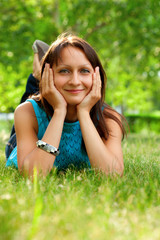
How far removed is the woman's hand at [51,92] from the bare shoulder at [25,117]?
0.23 metres

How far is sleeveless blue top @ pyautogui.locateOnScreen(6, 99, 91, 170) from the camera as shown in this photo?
2.85m

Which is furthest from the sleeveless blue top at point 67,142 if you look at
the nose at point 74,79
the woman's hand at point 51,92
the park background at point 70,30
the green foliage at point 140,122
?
the green foliage at point 140,122

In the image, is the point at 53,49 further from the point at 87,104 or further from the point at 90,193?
the point at 90,193

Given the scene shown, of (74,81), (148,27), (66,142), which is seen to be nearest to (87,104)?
(74,81)

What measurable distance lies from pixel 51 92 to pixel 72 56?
1.23 feet

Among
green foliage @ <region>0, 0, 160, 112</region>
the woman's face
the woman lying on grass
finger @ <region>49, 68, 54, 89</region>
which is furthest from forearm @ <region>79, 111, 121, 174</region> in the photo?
green foliage @ <region>0, 0, 160, 112</region>

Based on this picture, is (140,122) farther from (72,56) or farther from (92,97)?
(72,56)

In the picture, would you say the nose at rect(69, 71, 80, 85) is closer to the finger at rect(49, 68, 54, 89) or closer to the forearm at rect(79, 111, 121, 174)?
the finger at rect(49, 68, 54, 89)

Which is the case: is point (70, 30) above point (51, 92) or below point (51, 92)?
above

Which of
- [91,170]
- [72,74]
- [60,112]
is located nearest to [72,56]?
[72,74]

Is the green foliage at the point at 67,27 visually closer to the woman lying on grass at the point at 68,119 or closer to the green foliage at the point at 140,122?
the green foliage at the point at 140,122

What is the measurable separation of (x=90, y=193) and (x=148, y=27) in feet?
26.0

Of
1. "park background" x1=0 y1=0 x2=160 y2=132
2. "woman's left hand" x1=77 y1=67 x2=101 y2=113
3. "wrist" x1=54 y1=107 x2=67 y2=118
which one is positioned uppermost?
"park background" x1=0 y1=0 x2=160 y2=132

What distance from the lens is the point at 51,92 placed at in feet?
8.54
